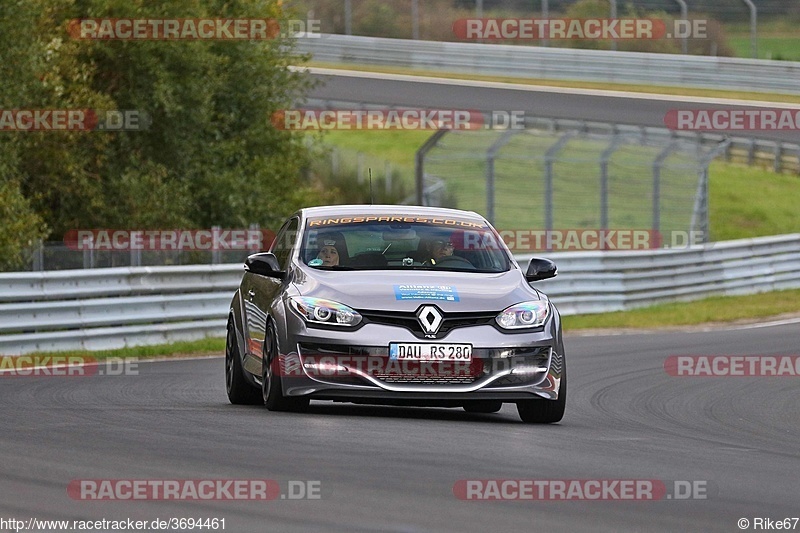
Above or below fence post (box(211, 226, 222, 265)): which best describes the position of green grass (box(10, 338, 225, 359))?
below

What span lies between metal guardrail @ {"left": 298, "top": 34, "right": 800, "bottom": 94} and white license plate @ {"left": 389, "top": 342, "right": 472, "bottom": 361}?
30.9 meters

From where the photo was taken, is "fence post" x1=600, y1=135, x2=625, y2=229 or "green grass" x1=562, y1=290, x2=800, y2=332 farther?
"fence post" x1=600, y1=135, x2=625, y2=229

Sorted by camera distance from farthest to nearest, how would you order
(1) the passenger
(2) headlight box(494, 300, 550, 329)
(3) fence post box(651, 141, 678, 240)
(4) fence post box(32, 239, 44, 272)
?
(3) fence post box(651, 141, 678, 240)
(4) fence post box(32, 239, 44, 272)
(1) the passenger
(2) headlight box(494, 300, 550, 329)

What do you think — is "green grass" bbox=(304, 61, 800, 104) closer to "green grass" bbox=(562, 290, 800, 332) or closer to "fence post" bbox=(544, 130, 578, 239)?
"green grass" bbox=(562, 290, 800, 332)

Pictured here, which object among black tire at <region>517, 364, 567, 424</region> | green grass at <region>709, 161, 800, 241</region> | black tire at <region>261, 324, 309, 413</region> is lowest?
green grass at <region>709, 161, 800, 241</region>

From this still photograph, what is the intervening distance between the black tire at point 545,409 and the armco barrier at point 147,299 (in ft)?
24.8

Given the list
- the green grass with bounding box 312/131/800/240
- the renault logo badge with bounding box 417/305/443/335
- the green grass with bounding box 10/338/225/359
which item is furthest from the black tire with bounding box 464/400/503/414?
the green grass with bounding box 312/131/800/240

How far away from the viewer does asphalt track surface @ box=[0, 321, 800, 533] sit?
20.5 ft

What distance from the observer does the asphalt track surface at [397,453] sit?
20.5ft

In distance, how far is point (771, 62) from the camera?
3919 centimetres

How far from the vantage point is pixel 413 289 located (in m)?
9.73

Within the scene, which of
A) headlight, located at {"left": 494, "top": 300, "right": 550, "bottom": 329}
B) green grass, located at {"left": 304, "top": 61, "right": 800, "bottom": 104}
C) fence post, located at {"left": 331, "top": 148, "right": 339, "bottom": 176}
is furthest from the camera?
fence post, located at {"left": 331, "top": 148, "right": 339, "bottom": 176}

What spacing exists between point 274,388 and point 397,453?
2.13m

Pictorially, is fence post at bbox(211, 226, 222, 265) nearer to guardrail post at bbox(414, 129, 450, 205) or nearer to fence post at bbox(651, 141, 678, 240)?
guardrail post at bbox(414, 129, 450, 205)
